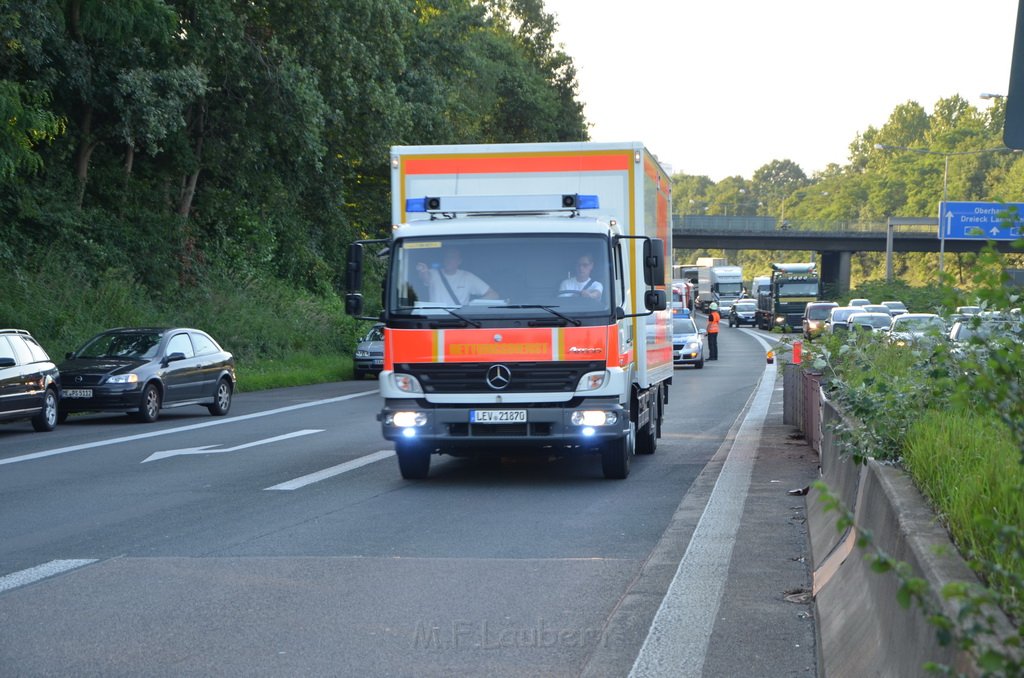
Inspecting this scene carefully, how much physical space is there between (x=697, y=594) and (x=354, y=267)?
18.7ft

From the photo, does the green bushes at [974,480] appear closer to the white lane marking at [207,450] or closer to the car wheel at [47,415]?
the white lane marking at [207,450]

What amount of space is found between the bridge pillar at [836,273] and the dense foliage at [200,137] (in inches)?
2312

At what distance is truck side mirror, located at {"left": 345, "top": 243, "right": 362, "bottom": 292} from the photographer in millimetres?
12109

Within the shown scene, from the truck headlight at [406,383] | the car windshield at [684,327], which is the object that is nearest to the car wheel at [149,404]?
the truck headlight at [406,383]

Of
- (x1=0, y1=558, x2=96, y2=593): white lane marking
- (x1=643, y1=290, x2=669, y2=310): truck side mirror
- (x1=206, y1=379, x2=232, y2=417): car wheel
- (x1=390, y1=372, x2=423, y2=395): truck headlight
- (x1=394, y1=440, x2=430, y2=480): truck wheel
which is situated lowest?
(x1=206, y1=379, x2=232, y2=417): car wheel

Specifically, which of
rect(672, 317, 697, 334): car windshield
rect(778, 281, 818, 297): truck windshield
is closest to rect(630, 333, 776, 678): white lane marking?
rect(672, 317, 697, 334): car windshield

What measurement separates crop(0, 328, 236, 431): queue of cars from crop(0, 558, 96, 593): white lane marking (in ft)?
34.1

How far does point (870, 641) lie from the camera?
4.90 metres

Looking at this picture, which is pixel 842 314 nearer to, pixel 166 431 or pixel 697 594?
pixel 166 431

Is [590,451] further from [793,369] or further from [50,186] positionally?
[50,186]

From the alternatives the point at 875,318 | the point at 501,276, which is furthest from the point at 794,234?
the point at 501,276

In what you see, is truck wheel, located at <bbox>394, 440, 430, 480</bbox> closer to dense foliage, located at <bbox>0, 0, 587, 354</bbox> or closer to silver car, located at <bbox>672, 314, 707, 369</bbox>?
dense foliage, located at <bbox>0, 0, 587, 354</bbox>

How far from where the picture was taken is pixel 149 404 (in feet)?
67.7

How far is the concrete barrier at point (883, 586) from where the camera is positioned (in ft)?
13.0
